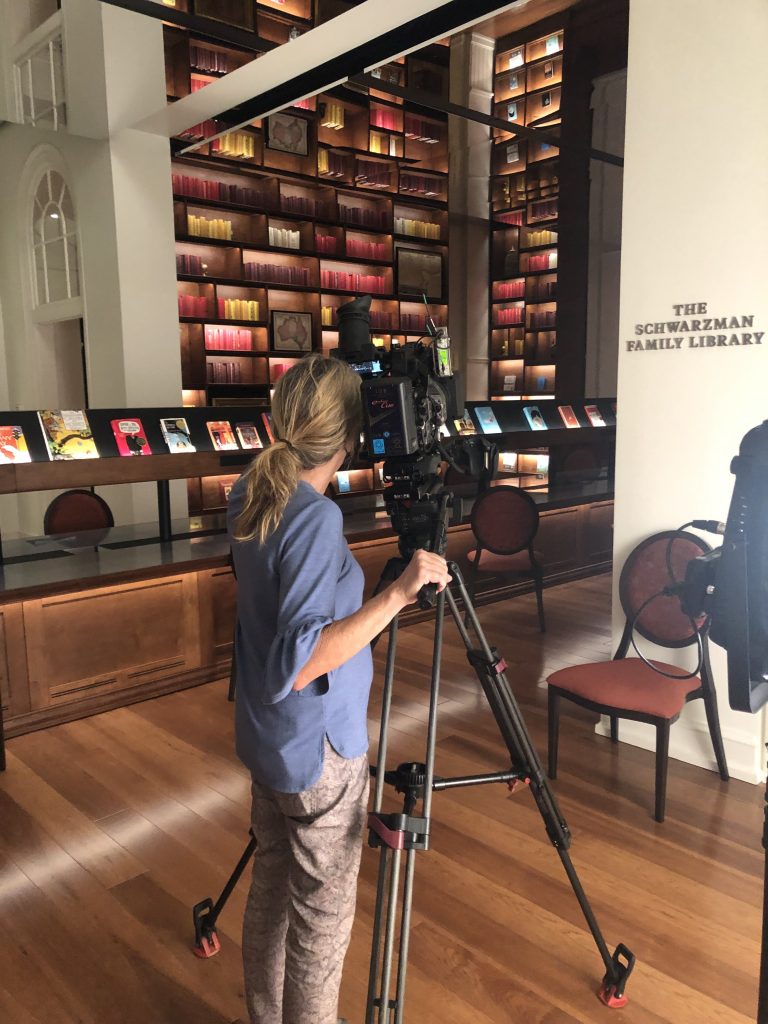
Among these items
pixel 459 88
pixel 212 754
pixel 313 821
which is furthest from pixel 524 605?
pixel 459 88

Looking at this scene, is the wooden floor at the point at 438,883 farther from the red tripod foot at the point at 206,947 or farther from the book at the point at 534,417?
the book at the point at 534,417

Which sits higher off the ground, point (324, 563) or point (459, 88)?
point (459, 88)

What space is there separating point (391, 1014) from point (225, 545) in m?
2.78

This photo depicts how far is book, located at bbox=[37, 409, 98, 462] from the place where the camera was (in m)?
3.54

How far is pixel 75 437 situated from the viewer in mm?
3625

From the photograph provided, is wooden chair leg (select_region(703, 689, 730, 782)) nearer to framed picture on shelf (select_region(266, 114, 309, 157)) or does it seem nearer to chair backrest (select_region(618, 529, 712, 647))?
chair backrest (select_region(618, 529, 712, 647))

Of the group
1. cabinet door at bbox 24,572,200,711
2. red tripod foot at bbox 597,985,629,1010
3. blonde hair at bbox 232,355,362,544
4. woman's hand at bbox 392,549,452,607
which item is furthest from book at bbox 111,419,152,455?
red tripod foot at bbox 597,985,629,1010

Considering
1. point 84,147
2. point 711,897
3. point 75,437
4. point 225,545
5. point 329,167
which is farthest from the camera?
point 329,167

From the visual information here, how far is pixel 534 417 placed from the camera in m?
5.76

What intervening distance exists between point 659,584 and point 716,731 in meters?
0.53

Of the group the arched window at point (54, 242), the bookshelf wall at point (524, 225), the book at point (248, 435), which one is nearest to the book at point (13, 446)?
the book at point (248, 435)

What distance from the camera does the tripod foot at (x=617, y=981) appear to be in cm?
169

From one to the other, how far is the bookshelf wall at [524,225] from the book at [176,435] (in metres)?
5.06

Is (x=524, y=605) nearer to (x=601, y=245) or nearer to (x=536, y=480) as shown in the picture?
(x=536, y=480)
